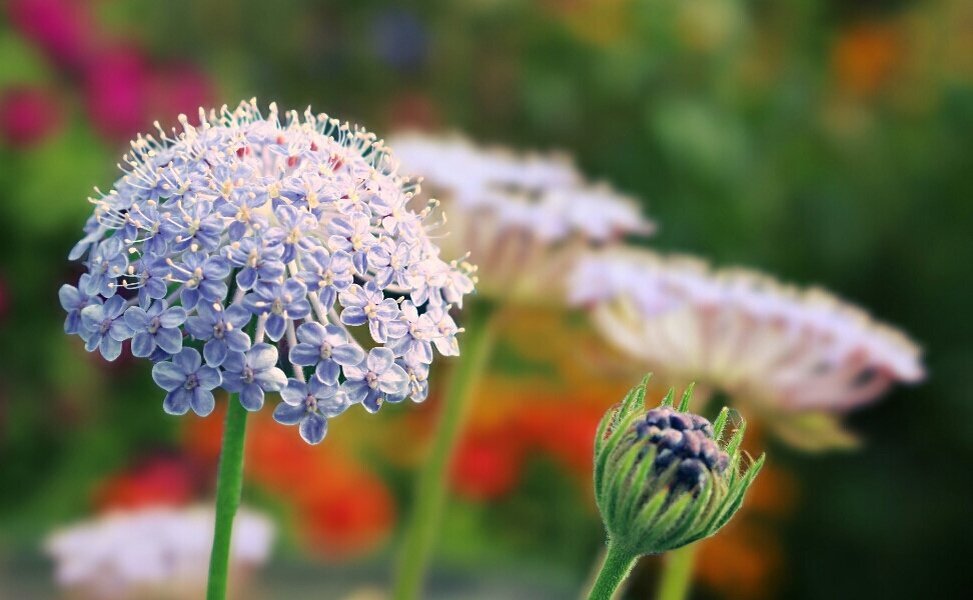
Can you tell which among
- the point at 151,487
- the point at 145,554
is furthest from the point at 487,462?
the point at 145,554

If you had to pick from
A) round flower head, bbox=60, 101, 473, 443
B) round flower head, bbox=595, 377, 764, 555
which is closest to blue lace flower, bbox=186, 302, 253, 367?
round flower head, bbox=60, 101, 473, 443

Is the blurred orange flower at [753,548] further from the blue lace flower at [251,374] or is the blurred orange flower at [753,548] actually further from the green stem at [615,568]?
the blue lace flower at [251,374]

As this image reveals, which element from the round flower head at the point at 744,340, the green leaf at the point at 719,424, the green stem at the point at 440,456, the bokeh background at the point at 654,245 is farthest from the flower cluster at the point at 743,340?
the bokeh background at the point at 654,245

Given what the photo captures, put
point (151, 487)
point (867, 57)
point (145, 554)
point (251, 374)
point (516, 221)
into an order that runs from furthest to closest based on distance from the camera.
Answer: point (867, 57)
point (151, 487)
point (516, 221)
point (145, 554)
point (251, 374)

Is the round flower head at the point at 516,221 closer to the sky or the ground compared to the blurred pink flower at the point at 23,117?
closer to the ground

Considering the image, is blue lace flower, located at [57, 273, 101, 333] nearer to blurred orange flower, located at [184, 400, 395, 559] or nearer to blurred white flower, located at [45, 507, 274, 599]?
blurred white flower, located at [45, 507, 274, 599]

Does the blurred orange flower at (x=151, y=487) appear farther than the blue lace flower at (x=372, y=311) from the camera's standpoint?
Yes

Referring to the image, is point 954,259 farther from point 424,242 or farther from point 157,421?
point 424,242

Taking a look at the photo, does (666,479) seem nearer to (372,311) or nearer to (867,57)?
(372,311)
